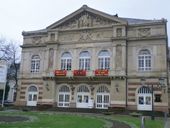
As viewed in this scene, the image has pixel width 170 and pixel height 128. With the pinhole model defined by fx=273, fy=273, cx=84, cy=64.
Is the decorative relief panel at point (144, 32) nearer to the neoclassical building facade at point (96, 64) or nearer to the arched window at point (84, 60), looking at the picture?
the neoclassical building facade at point (96, 64)

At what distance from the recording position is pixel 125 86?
135 ft

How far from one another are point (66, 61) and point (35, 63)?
646cm

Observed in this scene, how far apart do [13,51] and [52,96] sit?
1959 cm

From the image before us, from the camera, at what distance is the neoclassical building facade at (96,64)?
4078 cm

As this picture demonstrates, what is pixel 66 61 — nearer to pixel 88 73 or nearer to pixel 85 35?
pixel 88 73

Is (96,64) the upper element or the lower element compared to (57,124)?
upper

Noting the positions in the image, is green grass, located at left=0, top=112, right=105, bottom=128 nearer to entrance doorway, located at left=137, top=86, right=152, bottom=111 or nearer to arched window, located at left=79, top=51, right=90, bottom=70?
entrance doorway, located at left=137, top=86, right=152, bottom=111

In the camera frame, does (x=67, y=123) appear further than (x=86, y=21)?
No

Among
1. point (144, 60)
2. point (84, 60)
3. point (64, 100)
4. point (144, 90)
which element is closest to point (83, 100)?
point (64, 100)

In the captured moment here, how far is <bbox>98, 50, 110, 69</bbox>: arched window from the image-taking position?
43.4m

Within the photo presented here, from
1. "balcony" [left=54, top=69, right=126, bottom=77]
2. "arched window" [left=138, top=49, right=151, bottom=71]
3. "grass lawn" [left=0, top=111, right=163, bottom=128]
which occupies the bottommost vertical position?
"grass lawn" [left=0, top=111, right=163, bottom=128]

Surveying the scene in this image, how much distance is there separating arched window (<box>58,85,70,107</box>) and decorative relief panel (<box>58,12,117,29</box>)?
10.5 m

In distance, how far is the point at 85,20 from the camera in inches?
1804

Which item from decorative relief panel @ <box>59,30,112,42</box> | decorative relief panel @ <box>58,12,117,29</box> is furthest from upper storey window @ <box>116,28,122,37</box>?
decorative relief panel @ <box>58,12,117,29</box>
